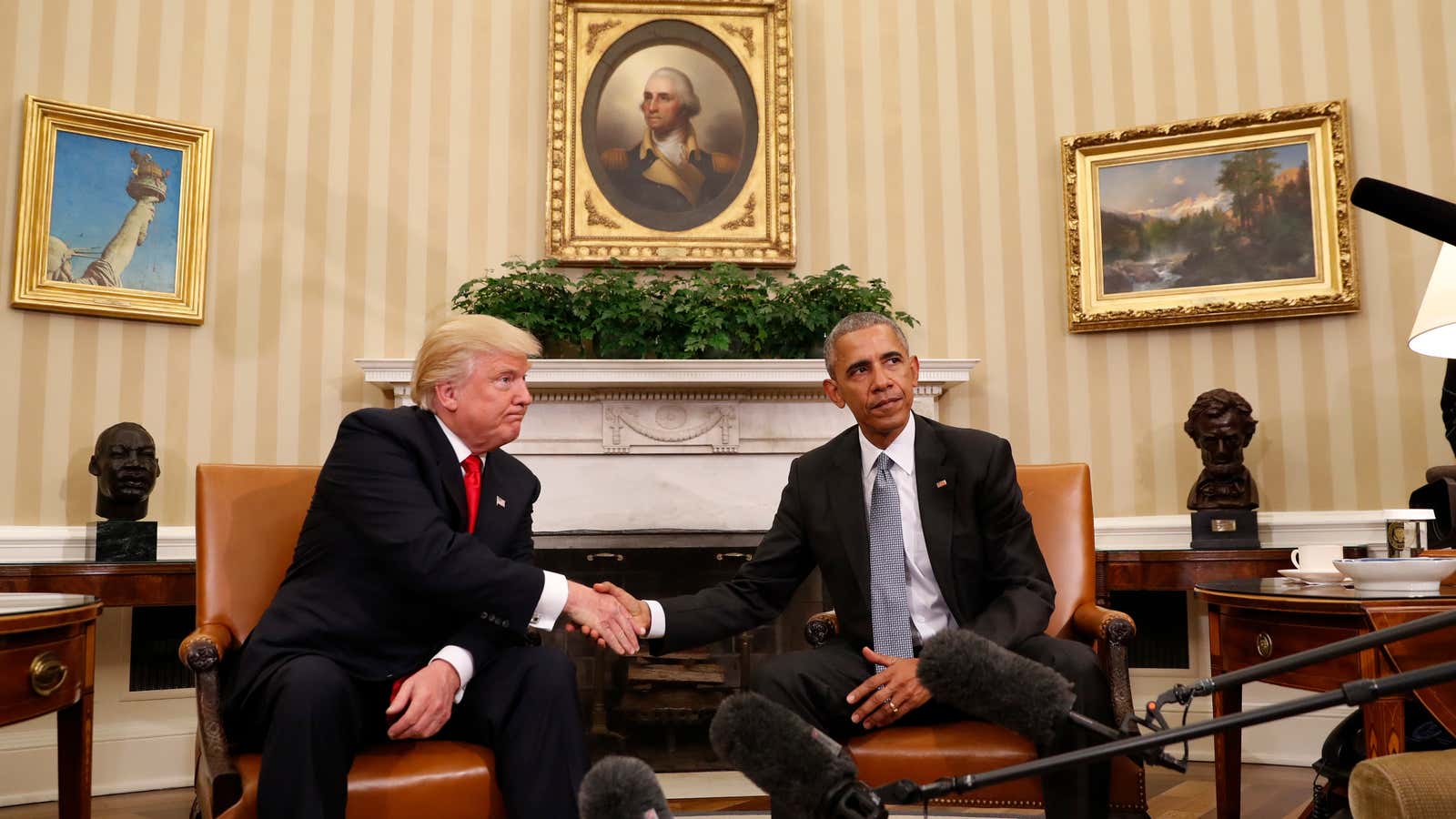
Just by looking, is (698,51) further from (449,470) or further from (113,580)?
(113,580)

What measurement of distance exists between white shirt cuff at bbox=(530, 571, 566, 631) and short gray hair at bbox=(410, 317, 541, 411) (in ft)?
1.83

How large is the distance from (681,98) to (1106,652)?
3372 millimetres

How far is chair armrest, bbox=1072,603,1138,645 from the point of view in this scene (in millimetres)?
2727

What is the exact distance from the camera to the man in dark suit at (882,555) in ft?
8.60

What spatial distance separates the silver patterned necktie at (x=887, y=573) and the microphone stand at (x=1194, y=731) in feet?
6.09

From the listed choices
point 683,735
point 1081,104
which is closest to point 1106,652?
point 683,735

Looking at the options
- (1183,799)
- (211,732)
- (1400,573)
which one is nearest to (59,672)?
(211,732)

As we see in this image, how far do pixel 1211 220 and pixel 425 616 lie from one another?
3977 millimetres

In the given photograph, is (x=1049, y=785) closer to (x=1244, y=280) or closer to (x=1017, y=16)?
(x=1244, y=280)

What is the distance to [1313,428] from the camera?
4668 mm

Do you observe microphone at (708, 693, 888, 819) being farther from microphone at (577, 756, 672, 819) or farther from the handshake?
the handshake

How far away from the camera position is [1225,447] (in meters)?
4.32

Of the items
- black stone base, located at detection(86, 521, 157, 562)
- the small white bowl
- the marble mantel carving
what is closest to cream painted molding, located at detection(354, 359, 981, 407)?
the marble mantel carving

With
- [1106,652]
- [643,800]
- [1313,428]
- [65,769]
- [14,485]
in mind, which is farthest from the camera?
[1313,428]
